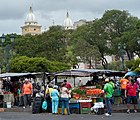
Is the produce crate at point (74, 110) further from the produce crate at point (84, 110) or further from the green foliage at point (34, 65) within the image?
the green foliage at point (34, 65)

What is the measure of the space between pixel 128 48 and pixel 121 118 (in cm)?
5182

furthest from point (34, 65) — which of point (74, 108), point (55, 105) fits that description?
point (55, 105)

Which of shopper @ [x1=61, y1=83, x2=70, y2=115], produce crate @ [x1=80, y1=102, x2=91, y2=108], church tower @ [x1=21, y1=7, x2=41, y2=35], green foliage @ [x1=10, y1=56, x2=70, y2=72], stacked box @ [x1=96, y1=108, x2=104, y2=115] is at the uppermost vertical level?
church tower @ [x1=21, y1=7, x2=41, y2=35]

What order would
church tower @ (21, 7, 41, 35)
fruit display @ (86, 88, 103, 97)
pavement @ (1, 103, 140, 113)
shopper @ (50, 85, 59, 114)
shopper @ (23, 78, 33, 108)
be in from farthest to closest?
church tower @ (21, 7, 41, 35) < shopper @ (23, 78, 33, 108) < fruit display @ (86, 88, 103, 97) < pavement @ (1, 103, 140, 113) < shopper @ (50, 85, 59, 114)

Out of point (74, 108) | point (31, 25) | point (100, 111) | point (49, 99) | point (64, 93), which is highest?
point (31, 25)

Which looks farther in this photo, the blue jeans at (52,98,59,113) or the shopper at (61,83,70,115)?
the blue jeans at (52,98,59,113)

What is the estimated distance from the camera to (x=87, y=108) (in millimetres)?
19453

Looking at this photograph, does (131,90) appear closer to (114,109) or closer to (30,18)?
(114,109)

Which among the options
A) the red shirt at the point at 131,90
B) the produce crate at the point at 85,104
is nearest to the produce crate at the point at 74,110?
the produce crate at the point at 85,104

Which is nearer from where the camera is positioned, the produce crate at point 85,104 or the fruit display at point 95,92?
the produce crate at point 85,104

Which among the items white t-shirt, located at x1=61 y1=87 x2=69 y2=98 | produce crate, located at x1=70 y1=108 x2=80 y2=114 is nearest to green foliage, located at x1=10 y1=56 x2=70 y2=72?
produce crate, located at x1=70 y1=108 x2=80 y2=114

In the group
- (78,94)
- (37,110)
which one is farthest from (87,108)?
(37,110)

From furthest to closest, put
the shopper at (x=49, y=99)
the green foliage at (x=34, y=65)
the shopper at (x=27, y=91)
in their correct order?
the green foliage at (x=34, y=65)
the shopper at (x=27, y=91)
the shopper at (x=49, y=99)

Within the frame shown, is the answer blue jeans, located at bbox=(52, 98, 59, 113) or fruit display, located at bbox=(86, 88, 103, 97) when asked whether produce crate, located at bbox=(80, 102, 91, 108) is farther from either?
blue jeans, located at bbox=(52, 98, 59, 113)
